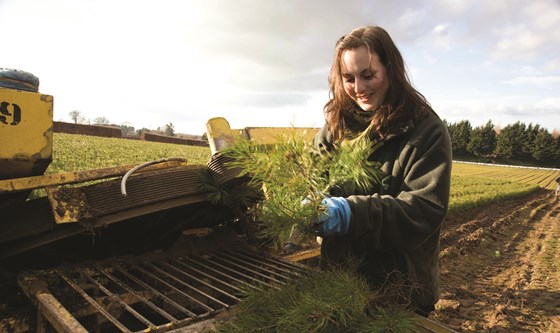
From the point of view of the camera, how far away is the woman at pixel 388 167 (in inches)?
49.6

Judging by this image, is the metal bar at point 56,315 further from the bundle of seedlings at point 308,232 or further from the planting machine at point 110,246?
the bundle of seedlings at point 308,232

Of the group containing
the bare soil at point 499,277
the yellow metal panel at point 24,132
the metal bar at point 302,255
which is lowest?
the bare soil at point 499,277

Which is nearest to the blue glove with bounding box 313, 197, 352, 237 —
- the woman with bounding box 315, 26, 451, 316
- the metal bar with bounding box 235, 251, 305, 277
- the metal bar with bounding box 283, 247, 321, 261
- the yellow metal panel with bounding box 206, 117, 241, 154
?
the woman with bounding box 315, 26, 451, 316

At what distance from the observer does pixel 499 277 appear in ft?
21.8

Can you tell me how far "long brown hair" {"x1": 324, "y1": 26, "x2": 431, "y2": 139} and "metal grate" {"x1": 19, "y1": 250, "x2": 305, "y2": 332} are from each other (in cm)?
78

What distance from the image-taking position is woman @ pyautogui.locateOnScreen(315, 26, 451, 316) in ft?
4.13

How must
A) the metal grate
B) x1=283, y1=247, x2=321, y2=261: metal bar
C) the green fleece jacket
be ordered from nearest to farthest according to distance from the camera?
the green fleece jacket < the metal grate < x1=283, y1=247, x2=321, y2=261: metal bar

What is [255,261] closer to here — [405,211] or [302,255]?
[302,255]

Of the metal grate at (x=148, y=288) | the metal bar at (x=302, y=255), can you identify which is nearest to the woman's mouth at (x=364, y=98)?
the metal grate at (x=148, y=288)

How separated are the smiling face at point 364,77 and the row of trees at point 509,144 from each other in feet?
229

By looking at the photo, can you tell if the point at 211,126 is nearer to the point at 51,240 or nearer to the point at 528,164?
the point at 51,240

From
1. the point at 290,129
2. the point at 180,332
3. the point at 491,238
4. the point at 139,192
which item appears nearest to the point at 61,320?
the point at 180,332

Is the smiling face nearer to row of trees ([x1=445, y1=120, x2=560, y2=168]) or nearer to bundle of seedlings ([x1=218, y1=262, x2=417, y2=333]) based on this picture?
bundle of seedlings ([x1=218, y1=262, x2=417, y2=333])

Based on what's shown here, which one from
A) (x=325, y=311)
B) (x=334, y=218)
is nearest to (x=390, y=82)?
(x=334, y=218)
